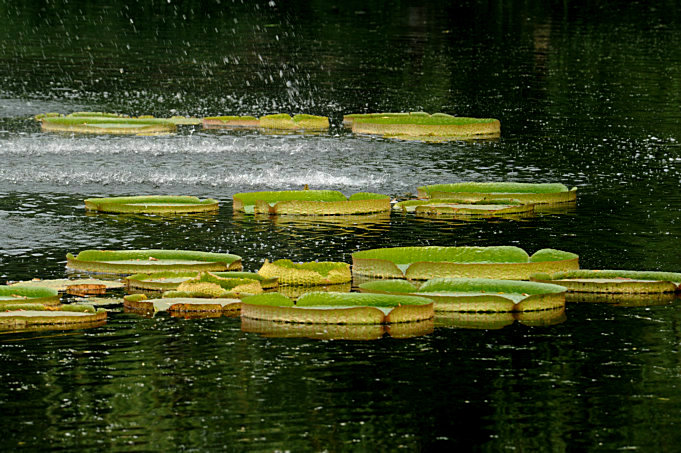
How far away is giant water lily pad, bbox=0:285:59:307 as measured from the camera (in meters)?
14.6

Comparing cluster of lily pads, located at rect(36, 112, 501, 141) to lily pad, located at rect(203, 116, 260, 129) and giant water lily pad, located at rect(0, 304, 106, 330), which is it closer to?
lily pad, located at rect(203, 116, 260, 129)

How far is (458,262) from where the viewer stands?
16406 millimetres

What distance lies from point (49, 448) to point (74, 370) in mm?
2179

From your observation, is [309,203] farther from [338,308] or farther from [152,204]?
[338,308]

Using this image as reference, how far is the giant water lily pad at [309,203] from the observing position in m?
21.4

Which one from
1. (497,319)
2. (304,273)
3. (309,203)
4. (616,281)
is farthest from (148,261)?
(616,281)

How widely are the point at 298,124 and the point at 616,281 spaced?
17667 mm

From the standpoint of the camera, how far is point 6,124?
32.3m

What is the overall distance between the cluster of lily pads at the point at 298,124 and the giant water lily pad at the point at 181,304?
53.8 ft

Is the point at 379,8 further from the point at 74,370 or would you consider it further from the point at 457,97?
the point at 74,370

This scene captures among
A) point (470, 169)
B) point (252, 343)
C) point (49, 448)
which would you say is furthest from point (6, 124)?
→ point (49, 448)

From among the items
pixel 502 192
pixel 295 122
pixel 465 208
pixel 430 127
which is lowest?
pixel 465 208

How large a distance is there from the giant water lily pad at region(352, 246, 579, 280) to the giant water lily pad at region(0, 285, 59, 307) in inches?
148

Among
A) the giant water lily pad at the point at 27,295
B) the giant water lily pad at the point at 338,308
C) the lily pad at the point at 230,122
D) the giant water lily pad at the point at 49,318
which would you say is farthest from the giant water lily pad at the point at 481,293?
the lily pad at the point at 230,122
